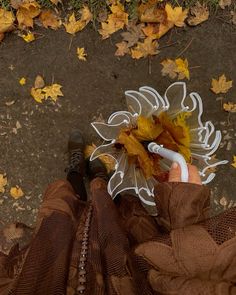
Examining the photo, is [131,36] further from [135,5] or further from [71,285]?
[71,285]

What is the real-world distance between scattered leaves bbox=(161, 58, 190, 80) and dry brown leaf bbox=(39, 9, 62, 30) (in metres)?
0.66

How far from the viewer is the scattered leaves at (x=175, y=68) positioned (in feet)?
8.04

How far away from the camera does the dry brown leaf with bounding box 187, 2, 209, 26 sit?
2450 mm

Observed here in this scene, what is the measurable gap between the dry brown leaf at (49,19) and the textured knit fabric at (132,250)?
1.09 meters

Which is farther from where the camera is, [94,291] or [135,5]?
[135,5]

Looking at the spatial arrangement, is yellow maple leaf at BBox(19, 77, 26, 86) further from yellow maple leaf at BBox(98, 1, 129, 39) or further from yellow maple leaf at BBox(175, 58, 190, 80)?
yellow maple leaf at BBox(175, 58, 190, 80)

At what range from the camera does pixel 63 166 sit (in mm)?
2447

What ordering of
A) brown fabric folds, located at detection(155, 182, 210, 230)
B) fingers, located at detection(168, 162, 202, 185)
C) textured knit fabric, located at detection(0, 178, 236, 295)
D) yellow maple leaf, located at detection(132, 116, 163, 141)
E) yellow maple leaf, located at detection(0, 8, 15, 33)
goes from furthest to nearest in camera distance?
yellow maple leaf, located at detection(0, 8, 15, 33), yellow maple leaf, located at detection(132, 116, 163, 141), fingers, located at detection(168, 162, 202, 185), brown fabric folds, located at detection(155, 182, 210, 230), textured knit fabric, located at detection(0, 178, 236, 295)

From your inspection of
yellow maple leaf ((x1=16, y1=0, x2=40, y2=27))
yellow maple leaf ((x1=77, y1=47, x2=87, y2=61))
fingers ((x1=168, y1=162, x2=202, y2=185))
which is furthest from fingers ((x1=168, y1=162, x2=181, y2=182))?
yellow maple leaf ((x1=16, y1=0, x2=40, y2=27))

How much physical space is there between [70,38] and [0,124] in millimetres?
644

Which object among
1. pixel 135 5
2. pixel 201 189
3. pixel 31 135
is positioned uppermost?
pixel 135 5

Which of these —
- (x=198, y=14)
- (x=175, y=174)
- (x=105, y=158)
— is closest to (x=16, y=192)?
(x=105, y=158)

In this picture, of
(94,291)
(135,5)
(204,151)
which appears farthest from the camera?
(135,5)

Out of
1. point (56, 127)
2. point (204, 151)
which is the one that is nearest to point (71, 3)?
point (56, 127)
